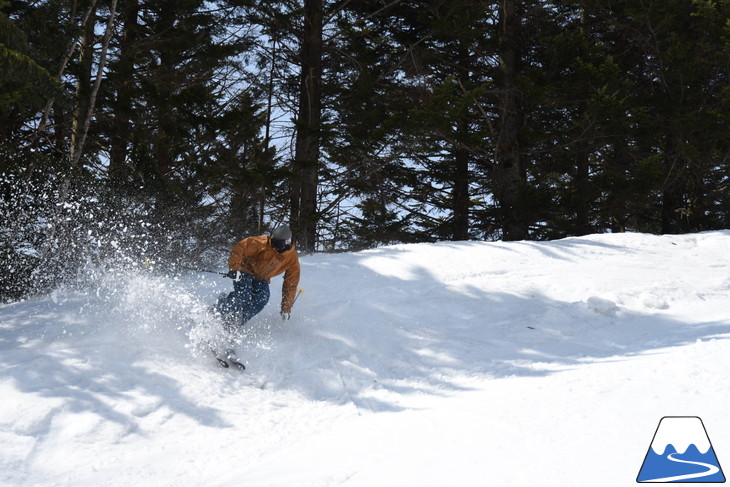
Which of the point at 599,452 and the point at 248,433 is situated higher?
the point at 599,452

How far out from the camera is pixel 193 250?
33.2 ft

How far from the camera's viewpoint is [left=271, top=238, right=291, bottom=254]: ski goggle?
5865 mm

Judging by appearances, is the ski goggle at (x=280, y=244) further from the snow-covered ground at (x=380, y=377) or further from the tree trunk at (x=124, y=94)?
the tree trunk at (x=124, y=94)

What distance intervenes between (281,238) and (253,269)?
517 millimetres

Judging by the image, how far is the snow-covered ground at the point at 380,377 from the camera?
3.18m

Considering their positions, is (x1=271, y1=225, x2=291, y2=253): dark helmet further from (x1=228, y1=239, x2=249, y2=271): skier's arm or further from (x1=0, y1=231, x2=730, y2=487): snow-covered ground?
(x1=0, y1=231, x2=730, y2=487): snow-covered ground

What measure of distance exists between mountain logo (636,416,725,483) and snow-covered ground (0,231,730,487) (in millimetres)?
56

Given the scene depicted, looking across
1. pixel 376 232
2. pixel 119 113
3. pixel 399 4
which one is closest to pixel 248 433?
pixel 119 113

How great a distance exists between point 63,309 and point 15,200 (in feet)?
7.75

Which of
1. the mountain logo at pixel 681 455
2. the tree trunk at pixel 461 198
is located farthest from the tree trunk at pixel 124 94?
the tree trunk at pixel 461 198

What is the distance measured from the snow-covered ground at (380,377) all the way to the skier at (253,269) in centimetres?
37

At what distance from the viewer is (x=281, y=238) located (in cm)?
583

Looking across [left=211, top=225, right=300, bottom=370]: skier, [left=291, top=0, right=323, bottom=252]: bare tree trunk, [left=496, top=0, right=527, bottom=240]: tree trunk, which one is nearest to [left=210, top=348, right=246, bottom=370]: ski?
[left=211, top=225, right=300, bottom=370]: skier

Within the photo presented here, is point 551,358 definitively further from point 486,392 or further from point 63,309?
point 63,309
